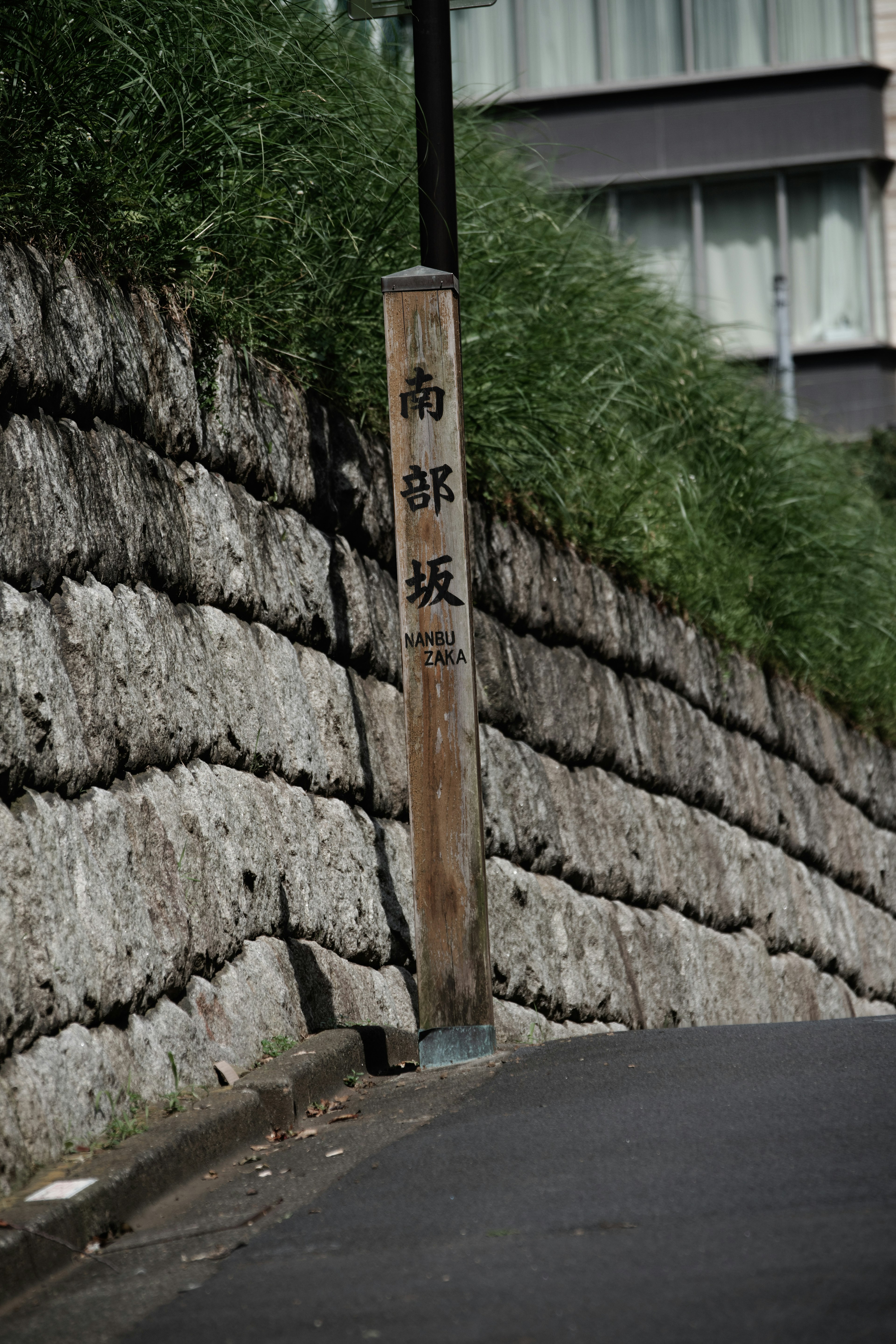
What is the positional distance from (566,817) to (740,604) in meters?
2.96

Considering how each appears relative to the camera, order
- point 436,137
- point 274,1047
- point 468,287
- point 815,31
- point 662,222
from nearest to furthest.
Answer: point 274,1047
point 436,137
point 468,287
point 815,31
point 662,222

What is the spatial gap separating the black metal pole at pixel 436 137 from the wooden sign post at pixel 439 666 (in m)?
0.18

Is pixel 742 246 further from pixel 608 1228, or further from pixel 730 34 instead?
pixel 608 1228

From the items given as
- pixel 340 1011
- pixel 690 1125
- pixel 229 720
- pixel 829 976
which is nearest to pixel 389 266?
pixel 229 720

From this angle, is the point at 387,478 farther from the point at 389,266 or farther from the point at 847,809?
the point at 847,809

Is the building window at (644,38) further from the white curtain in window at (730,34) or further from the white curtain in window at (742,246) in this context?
the white curtain in window at (742,246)

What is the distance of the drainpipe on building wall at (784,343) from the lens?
43.6 feet

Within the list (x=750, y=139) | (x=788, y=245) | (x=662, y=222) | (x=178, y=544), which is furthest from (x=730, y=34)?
(x=178, y=544)

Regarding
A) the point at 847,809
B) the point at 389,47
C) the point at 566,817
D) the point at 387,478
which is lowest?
the point at 847,809

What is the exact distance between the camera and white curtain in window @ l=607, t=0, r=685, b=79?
1714cm

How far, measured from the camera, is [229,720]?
15.4 feet

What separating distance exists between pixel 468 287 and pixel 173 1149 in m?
4.97

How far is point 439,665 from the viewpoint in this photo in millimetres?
4832

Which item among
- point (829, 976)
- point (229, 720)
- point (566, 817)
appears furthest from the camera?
point (829, 976)
